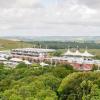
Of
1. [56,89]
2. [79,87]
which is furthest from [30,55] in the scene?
[79,87]

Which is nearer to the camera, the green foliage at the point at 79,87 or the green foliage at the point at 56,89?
the green foliage at the point at 56,89

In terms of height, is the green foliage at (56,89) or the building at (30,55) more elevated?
the green foliage at (56,89)

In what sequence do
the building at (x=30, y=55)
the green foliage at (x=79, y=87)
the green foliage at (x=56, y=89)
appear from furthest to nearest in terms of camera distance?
the building at (x=30, y=55), the green foliage at (x=79, y=87), the green foliage at (x=56, y=89)

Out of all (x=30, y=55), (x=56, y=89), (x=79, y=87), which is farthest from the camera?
(x=30, y=55)

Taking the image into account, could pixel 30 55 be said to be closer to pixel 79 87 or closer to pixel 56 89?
pixel 56 89

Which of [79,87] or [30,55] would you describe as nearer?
[79,87]

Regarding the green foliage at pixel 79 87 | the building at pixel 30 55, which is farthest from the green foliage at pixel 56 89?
the building at pixel 30 55

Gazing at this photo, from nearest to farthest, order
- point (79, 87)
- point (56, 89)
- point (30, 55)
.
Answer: point (79, 87)
point (56, 89)
point (30, 55)

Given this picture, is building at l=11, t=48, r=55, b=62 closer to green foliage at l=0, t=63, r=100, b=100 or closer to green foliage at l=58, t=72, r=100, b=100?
green foliage at l=0, t=63, r=100, b=100

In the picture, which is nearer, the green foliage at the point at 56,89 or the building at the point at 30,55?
the green foliage at the point at 56,89

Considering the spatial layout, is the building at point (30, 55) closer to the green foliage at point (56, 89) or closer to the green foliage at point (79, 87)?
the green foliage at point (56, 89)

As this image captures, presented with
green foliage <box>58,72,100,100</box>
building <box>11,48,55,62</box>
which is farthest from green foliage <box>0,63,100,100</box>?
building <box>11,48,55,62</box>

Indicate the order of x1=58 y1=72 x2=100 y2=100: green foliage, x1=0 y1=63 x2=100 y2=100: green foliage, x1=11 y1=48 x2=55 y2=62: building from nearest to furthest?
x1=0 y1=63 x2=100 y2=100: green foliage → x1=58 y1=72 x2=100 y2=100: green foliage → x1=11 y1=48 x2=55 y2=62: building

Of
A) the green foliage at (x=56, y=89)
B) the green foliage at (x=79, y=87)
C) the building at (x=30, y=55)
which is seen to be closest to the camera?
the green foliage at (x=56, y=89)
